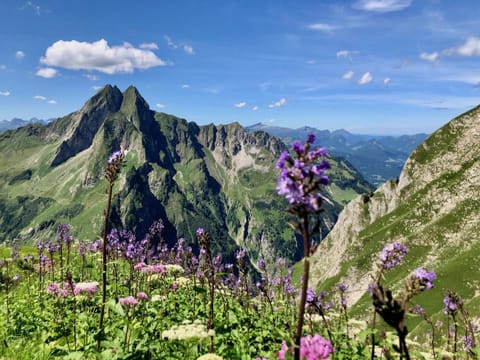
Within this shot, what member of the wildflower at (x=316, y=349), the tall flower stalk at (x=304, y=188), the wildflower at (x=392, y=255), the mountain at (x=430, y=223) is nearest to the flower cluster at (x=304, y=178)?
the tall flower stalk at (x=304, y=188)

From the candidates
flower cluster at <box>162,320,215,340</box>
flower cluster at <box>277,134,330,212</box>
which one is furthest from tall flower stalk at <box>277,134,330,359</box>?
flower cluster at <box>162,320,215,340</box>

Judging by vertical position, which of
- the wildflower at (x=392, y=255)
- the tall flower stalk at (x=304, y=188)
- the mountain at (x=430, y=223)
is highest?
the tall flower stalk at (x=304, y=188)

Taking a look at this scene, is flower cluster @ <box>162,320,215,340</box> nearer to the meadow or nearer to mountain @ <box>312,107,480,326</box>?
the meadow

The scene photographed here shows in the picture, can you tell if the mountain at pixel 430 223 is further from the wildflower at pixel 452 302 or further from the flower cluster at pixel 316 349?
the flower cluster at pixel 316 349

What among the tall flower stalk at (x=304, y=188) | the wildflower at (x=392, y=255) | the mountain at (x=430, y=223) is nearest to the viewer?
the tall flower stalk at (x=304, y=188)

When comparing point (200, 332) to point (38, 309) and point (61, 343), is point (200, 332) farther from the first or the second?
point (38, 309)

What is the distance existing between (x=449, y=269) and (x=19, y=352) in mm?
110829

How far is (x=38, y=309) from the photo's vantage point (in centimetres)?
1552

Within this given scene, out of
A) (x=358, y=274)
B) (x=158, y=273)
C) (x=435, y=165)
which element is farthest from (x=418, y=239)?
(x=158, y=273)

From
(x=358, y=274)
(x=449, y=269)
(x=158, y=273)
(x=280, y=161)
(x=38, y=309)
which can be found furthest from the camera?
(x=358, y=274)

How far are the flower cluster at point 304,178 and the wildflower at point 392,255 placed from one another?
13.2 ft

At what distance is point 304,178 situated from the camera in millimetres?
4422

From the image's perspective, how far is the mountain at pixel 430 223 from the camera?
10046 centimetres

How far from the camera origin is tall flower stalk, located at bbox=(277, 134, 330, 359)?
167 inches
